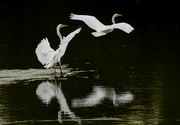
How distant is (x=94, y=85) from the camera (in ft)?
45.9

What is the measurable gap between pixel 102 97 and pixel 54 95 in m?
1.07

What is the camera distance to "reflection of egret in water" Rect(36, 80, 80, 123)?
10961 mm

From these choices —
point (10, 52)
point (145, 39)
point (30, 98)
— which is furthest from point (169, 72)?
point (145, 39)

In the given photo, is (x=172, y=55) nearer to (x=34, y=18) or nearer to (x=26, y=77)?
(x=26, y=77)

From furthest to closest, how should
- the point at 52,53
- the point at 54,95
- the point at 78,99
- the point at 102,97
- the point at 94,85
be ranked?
the point at 52,53 < the point at 94,85 < the point at 54,95 < the point at 102,97 < the point at 78,99

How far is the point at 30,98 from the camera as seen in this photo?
1238 centimetres

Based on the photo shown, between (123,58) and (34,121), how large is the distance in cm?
848

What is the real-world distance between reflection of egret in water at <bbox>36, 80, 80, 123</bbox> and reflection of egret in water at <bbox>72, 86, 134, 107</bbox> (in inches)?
12.0

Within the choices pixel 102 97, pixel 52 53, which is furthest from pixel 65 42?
pixel 102 97

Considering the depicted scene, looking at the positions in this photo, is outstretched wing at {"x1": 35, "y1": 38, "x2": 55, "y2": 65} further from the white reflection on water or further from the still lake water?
the white reflection on water

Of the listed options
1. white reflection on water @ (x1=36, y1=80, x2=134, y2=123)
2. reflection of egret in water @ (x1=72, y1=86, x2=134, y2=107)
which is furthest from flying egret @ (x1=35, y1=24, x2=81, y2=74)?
reflection of egret in water @ (x1=72, y1=86, x2=134, y2=107)

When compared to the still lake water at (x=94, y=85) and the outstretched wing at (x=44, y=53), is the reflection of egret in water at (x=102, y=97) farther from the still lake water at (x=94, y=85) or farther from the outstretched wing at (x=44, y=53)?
the outstretched wing at (x=44, y=53)

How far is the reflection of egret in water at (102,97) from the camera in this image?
469 inches

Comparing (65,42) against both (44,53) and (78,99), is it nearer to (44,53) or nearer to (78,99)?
(44,53)
